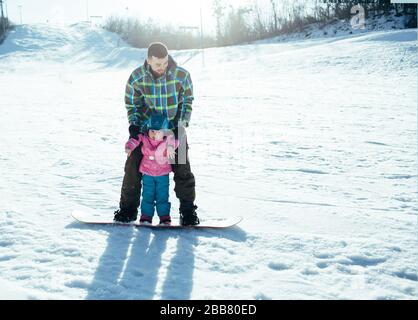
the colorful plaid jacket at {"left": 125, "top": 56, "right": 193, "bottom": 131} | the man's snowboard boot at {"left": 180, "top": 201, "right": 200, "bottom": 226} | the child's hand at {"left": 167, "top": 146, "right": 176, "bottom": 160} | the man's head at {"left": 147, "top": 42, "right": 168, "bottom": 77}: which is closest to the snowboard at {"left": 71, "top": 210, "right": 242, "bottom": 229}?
the man's snowboard boot at {"left": 180, "top": 201, "right": 200, "bottom": 226}

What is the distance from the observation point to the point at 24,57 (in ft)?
121

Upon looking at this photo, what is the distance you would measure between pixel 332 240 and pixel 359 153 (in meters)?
3.27

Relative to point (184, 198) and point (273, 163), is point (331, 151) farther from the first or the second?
point (184, 198)

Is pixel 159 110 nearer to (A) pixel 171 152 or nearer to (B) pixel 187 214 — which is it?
(A) pixel 171 152

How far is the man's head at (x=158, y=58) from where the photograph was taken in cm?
313

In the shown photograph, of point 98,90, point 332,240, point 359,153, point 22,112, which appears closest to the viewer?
point 332,240

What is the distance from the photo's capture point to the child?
10.7 feet

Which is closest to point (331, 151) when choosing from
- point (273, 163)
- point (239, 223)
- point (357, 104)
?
point (273, 163)

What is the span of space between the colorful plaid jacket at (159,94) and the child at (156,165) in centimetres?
11

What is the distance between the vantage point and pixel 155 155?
129 inches

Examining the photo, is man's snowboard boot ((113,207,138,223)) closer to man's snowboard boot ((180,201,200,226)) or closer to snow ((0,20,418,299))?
snow ((0,20,418,299))

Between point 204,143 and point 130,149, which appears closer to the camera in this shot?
point 130,149

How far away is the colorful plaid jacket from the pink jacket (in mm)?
167
